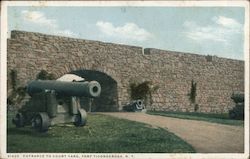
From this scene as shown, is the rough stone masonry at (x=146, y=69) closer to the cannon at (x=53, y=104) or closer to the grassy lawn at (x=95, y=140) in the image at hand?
the cannon at (x=53, y=104)

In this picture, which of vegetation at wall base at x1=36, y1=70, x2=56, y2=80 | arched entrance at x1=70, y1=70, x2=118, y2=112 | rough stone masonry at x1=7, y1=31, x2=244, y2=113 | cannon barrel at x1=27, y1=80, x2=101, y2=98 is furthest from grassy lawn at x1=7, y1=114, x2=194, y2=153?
arched entrance at x1=70, y1=70, x2=118, y2=112

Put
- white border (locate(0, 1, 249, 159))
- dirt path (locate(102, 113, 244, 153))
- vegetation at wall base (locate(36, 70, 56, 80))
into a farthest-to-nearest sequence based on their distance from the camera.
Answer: vegetation at wall base (locate(36, 70, 56, 80)) → dirt path (locate(102, 113, 244, 153)) → white border (locate(0, 1, 249, 159))

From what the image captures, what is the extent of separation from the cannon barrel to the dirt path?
1.14 metres

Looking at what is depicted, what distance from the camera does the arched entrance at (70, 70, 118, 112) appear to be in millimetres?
9500

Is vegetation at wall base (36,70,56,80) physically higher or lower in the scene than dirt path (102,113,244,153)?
higher

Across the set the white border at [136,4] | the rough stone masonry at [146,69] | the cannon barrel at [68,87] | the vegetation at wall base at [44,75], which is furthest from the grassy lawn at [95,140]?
the rough stone masonry at [146,69]

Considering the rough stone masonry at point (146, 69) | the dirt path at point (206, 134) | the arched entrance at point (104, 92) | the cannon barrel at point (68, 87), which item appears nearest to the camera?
the dirt path at point (206, 134)

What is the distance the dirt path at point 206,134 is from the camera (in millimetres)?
7230

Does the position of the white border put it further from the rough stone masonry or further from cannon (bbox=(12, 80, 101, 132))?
the rough stone masonry

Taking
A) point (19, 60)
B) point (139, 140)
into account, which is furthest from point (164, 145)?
point (19, 60)

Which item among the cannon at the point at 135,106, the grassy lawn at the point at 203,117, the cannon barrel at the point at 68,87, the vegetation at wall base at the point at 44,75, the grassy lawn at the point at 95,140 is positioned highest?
the vegetation at wall base at the point at 44,75

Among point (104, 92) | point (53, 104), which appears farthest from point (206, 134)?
point (104, 92)

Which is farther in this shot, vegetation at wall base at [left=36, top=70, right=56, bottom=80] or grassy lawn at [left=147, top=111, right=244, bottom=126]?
vegetation at wall base at [left=36, top=70, right=56, bottom=80]

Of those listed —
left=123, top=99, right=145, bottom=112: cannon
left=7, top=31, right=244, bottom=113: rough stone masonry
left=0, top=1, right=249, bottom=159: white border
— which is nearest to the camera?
left=0, top=1, right=249, bottom=159: white border
